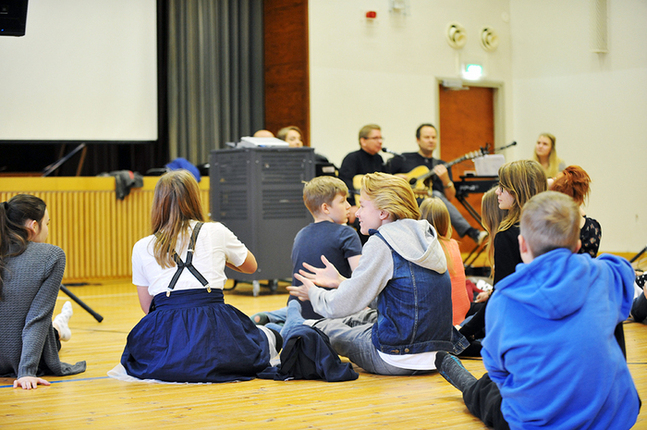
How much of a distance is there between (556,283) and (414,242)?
98 cm

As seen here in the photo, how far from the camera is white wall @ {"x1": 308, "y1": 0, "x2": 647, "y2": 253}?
7.31 metres

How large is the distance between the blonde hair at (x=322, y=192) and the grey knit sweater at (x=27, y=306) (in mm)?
1159

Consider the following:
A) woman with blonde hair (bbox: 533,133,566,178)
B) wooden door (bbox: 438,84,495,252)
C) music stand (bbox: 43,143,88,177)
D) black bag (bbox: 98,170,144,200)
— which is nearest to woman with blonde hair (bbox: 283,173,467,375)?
woman with blonde hair (bbox: 533,133,566,178)

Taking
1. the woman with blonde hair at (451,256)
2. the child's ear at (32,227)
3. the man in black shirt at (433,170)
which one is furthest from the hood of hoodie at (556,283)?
the man in black shirt at (433,170)

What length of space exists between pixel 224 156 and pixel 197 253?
289cm

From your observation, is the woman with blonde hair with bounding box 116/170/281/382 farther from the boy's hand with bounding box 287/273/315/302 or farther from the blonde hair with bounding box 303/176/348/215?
the blonde hair with bounding box 303/176/348/215

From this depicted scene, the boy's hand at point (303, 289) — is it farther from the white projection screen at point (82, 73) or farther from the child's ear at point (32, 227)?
the white projection screen at point (82, 73)

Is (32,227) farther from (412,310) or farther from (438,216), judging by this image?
(438,216)

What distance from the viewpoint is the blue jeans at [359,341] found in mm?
2631

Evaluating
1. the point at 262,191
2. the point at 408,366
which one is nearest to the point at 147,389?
the point at 408,366

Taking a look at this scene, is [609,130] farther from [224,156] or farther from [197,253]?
[197,253]

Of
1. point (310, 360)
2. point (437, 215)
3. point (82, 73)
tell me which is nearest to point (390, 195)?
point (310, 360)

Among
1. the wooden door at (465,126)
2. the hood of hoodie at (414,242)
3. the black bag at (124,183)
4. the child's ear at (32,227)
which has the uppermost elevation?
the wooden door at (465,126)

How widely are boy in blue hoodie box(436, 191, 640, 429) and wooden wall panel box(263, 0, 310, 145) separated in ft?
18.7
